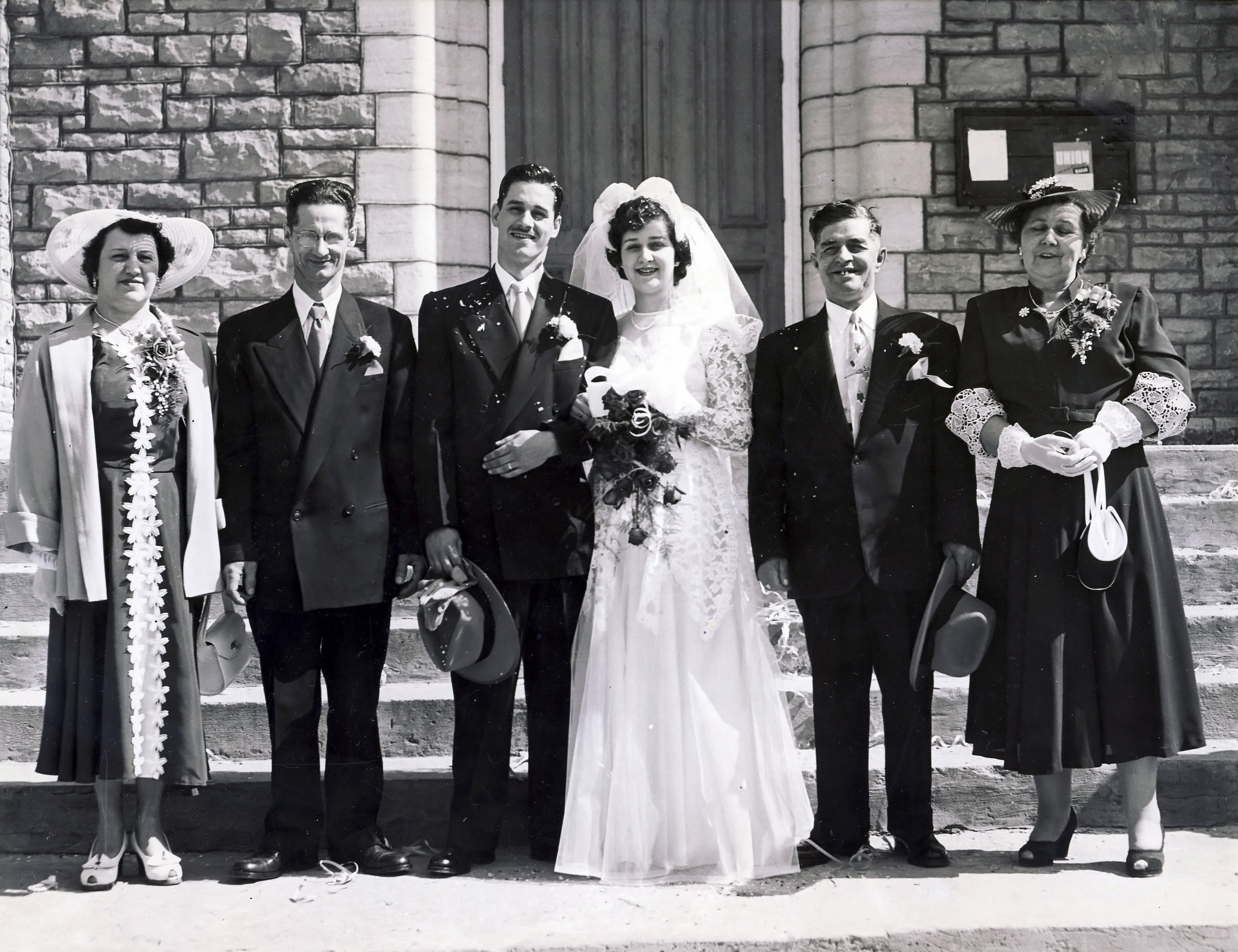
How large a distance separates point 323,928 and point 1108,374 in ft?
8.57

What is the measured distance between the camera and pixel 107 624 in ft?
11.2

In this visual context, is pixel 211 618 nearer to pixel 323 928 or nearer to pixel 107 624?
pixel 107 624

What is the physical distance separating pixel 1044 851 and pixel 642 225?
2.16 metres

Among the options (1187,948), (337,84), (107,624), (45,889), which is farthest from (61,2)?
(1187,948)

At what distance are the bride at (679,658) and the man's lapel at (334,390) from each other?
0.68m

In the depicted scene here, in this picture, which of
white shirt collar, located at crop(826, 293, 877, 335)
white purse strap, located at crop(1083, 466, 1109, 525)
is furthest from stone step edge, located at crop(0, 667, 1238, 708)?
white shirt collar, located at crop(826, 293, 877, 335)

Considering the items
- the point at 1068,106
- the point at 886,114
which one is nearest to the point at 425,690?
the point at 886,114

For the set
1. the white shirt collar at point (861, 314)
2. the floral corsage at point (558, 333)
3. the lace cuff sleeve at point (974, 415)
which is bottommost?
the lace cuff sleeve at point (974, 415)

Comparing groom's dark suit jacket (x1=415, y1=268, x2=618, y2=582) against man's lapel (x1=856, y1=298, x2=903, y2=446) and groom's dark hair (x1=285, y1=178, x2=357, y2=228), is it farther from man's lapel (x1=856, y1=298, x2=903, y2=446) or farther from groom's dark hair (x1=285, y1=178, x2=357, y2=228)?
man's lapel (x1=856, y1=298, x2=903, y2=446)

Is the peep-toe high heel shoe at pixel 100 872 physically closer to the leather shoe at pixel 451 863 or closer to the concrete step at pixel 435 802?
the concrete step at pixel 435 802

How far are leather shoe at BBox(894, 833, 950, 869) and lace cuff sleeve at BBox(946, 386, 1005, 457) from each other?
1.13m

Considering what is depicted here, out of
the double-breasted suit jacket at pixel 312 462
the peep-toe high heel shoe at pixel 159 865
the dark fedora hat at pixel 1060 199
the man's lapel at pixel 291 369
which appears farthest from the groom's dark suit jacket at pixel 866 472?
the peep-toe high heel shoe at pixel 159 865

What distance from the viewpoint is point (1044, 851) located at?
137 inches

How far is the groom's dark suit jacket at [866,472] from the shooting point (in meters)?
3.43
